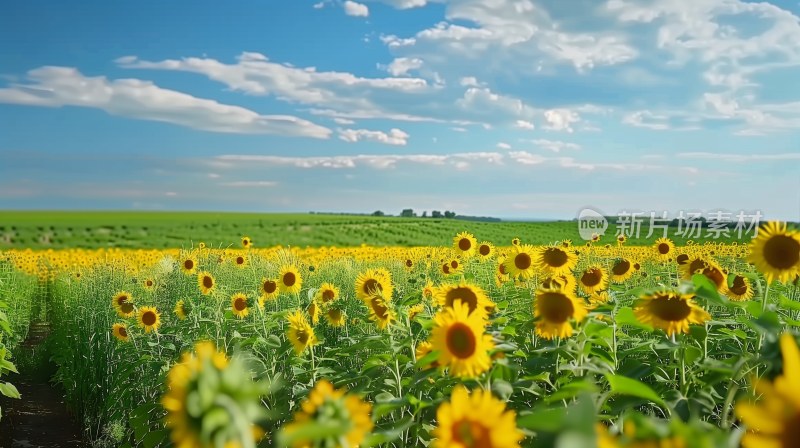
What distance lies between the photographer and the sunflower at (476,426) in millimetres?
1100

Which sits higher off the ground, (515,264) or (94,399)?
(515,264)

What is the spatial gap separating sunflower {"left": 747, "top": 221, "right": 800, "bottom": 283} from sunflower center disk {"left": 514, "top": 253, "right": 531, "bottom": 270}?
66.5 inches

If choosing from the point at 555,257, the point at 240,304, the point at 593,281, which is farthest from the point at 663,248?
the point at 240,304

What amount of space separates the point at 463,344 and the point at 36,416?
7.12 meters

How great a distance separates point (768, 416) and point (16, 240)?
33.2m

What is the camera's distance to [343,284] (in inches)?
357

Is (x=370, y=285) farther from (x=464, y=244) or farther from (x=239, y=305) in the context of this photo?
(x=464, y=244)

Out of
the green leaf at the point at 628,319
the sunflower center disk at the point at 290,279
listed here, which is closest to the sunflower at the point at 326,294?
the sunflower center disk at the point at 290,279

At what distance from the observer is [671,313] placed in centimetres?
251

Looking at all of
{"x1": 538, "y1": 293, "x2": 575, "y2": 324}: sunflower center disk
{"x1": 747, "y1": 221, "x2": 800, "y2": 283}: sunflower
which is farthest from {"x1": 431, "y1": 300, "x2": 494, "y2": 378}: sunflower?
{"x1": 747, "y1": 221, "x2": 800, "y2": 283}: sunflower

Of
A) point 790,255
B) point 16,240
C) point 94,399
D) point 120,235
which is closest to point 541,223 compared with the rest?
point 120,235

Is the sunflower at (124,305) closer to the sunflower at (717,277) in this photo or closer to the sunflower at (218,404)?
the sunflower at (717,277)

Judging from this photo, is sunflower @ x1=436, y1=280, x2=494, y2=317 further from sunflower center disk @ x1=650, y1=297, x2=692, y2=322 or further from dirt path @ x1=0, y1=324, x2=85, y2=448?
dirt path @ x1=0, y1=324, x2=85, y2=448

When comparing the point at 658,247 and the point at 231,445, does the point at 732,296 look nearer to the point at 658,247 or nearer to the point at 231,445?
the point at 658,247
